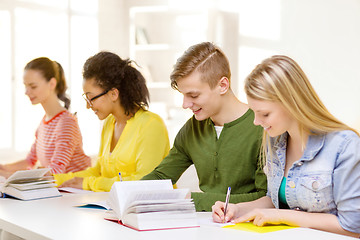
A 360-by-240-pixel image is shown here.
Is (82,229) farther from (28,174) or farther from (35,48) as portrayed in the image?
(35,48)

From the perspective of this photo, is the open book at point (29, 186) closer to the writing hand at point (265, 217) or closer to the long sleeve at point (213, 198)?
the long sleeve at point (213, 198)

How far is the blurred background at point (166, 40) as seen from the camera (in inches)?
175

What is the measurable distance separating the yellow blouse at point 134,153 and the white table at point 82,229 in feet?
1.24

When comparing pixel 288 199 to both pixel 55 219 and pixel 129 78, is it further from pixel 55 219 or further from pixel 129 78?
pixel 129 78

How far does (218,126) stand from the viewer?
2.11m

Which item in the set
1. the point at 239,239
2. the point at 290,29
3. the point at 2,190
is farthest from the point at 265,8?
the point at 239,239

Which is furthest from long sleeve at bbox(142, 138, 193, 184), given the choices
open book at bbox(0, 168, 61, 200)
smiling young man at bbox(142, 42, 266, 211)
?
open book at bbox(0, 168, 61, 200)

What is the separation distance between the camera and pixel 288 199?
1698 mm

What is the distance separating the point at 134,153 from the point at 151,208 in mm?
869

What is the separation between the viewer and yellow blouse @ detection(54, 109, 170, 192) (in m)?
2.35

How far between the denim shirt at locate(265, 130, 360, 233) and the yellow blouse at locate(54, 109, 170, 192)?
0.81 meters

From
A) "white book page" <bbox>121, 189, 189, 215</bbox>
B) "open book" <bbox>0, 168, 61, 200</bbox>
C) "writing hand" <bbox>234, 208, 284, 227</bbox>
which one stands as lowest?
"open book" <bbox>0, 168, 61, 200</bbox>

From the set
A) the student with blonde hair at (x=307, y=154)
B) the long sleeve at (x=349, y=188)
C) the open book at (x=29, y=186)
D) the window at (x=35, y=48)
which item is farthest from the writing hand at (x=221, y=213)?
the window at (x=35, y=48)

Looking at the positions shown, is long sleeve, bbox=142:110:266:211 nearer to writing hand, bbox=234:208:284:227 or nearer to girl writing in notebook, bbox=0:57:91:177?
writing hand, bbox=234:208:284:227
